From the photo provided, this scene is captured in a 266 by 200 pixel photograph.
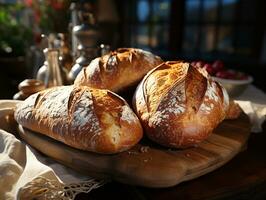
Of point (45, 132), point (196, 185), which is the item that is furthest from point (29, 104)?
point (196, 185)

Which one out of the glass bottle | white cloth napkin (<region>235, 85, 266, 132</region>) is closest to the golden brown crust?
white cloth napkin (<region>235, 85, 266, 132</region>)

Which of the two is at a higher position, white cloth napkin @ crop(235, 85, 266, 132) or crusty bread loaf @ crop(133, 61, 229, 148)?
crusty bread loaf @ crop(133, 61, 229, 148)

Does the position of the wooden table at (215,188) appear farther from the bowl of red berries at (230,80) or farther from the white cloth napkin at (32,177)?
the bowl of red berries at (230,80)

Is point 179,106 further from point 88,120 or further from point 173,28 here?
point 173,28

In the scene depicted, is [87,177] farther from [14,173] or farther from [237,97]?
[237,97]

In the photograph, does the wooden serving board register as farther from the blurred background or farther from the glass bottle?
the blurred background

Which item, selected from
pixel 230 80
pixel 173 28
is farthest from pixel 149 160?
pixel 173 28
